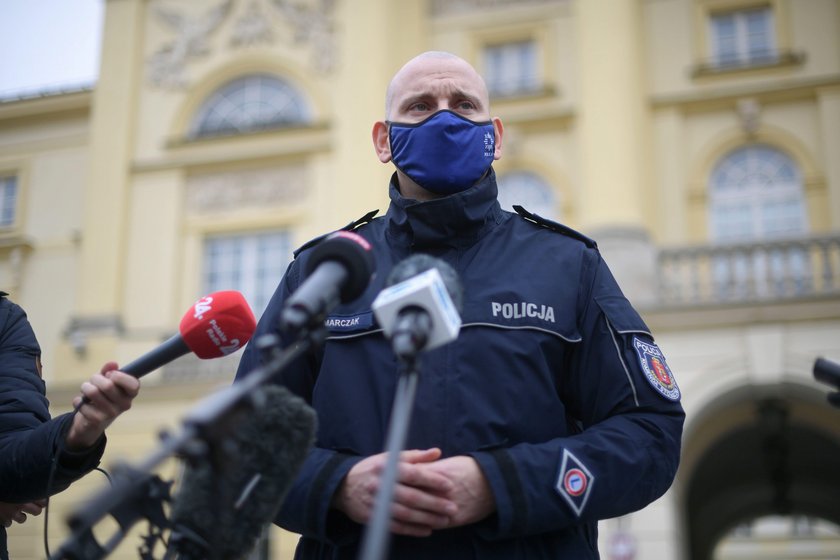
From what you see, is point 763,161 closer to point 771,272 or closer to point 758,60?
point 758,60

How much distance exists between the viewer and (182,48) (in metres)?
19.1

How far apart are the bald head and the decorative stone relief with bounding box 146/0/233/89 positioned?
54.5ft

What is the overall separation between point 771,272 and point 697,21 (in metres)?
4.91

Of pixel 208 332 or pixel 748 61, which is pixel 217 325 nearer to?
pixel 208 332

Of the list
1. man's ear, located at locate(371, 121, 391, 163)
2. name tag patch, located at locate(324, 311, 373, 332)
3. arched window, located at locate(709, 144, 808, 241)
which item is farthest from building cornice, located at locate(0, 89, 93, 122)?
name tag patch, located at locate(324, 311, 373, 332)

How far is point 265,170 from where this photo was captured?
18203mm

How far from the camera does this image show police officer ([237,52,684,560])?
2473 millimetres

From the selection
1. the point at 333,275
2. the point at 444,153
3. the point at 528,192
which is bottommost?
the point at 333,275

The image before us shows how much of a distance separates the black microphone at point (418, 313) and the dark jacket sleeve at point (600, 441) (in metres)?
0.50

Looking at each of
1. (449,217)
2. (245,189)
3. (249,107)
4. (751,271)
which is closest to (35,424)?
(449,217)

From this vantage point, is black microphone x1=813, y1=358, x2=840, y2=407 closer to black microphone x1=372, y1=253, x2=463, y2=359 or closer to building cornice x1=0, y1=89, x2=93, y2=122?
black microphone x1=372, y1=253, x2=463, y2=359

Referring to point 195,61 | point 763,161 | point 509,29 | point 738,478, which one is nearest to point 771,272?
point 763,161

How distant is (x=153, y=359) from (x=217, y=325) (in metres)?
0.25

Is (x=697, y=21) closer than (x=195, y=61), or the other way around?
(x=697, y=21)
